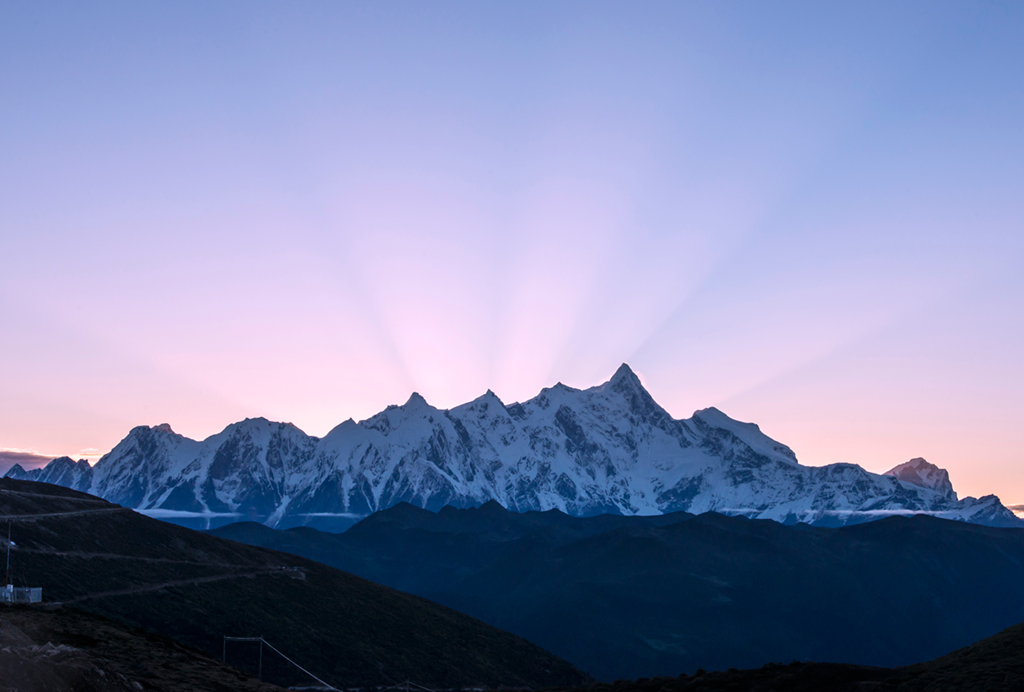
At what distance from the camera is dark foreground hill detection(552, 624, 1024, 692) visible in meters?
48.0

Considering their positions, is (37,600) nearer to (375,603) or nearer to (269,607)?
(269,607)

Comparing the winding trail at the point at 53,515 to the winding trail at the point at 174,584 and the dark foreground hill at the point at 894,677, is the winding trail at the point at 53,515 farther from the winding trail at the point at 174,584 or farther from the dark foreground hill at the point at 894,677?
the dark foreground hill at the point at 894,677

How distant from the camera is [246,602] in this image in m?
146

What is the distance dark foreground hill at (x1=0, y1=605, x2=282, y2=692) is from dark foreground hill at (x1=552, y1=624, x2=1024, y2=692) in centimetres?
3102

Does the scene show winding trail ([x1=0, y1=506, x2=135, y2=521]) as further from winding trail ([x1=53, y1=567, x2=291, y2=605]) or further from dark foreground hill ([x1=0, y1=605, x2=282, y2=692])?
dark foreground hill ([x1=0, y1=605, x2=282, y2=692])

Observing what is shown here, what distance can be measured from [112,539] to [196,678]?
93156 millimetres

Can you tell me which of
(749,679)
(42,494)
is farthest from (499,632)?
(749,679)

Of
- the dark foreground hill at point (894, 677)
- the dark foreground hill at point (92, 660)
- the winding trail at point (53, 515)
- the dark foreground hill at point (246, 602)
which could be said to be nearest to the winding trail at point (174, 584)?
the dark foreground hill at point (246, 602)

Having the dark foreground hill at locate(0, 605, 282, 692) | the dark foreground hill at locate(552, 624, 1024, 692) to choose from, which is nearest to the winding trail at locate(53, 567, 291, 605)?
the dark foreground hill at locate(0, 605, 282, 692)

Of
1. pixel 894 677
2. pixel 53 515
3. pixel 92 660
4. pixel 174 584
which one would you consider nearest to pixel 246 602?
pixel 174 584

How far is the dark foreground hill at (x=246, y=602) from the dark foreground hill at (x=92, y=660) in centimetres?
4503

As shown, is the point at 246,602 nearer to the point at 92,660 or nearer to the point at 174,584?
the point at 174,584

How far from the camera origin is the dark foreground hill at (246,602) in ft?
408

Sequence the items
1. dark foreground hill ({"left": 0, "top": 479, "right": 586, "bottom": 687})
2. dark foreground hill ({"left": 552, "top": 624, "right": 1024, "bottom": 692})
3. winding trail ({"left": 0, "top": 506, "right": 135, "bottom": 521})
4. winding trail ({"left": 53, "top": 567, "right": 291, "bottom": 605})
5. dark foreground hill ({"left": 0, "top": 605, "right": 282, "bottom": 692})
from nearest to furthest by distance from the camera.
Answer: dark foreground hill ({"left": 0, "top": 605, "right": 282, "bottom": 692}) < dark foreground hill ({"left": 552, "top": 624, "right": 1024, "bottom": 692}) < winding trail ({"left": 53, "top": 567, "right": 291, "bottom": 605}) < dark foreground hill ({"left": 0, "top": 479, "right": 586, "bottom": 687}) < winding trail ({"left": 0, "top": 506, "right": 135, "bottom": 521})
